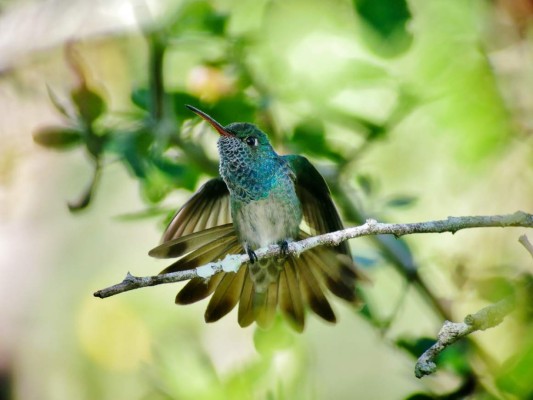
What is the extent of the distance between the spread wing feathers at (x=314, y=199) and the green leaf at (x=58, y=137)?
84cm

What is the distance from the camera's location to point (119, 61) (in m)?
3.82

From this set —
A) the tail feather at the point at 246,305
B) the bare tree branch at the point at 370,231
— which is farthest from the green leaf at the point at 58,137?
the tail feather at the point at 246,305

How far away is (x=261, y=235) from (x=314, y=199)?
0.34m

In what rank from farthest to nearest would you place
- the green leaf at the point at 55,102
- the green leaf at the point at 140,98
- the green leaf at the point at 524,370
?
1. the green leaf at the point at 140,98
2. the green leaf at the point at 55,102
3. the green leaf at the point at 524,370

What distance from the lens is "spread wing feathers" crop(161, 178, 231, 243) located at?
2.72 m

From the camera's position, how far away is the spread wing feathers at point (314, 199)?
268 cm

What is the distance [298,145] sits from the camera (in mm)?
2479

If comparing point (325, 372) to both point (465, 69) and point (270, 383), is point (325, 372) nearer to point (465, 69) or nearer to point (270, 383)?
point (270, 383)

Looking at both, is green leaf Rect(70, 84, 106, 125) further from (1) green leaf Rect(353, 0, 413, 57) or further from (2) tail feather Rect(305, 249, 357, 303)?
(2) tail feather Rect(305, 249, 357, 303)

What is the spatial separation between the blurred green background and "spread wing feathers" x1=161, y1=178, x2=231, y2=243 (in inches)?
3.0

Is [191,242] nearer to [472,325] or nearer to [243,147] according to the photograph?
[243,147]

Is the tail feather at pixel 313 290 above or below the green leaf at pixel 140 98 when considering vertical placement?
below

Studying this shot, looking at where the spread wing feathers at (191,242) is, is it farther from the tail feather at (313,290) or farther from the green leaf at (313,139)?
the green leaf at (313,139)

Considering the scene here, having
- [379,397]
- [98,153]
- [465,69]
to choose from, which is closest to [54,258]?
[379,397]
